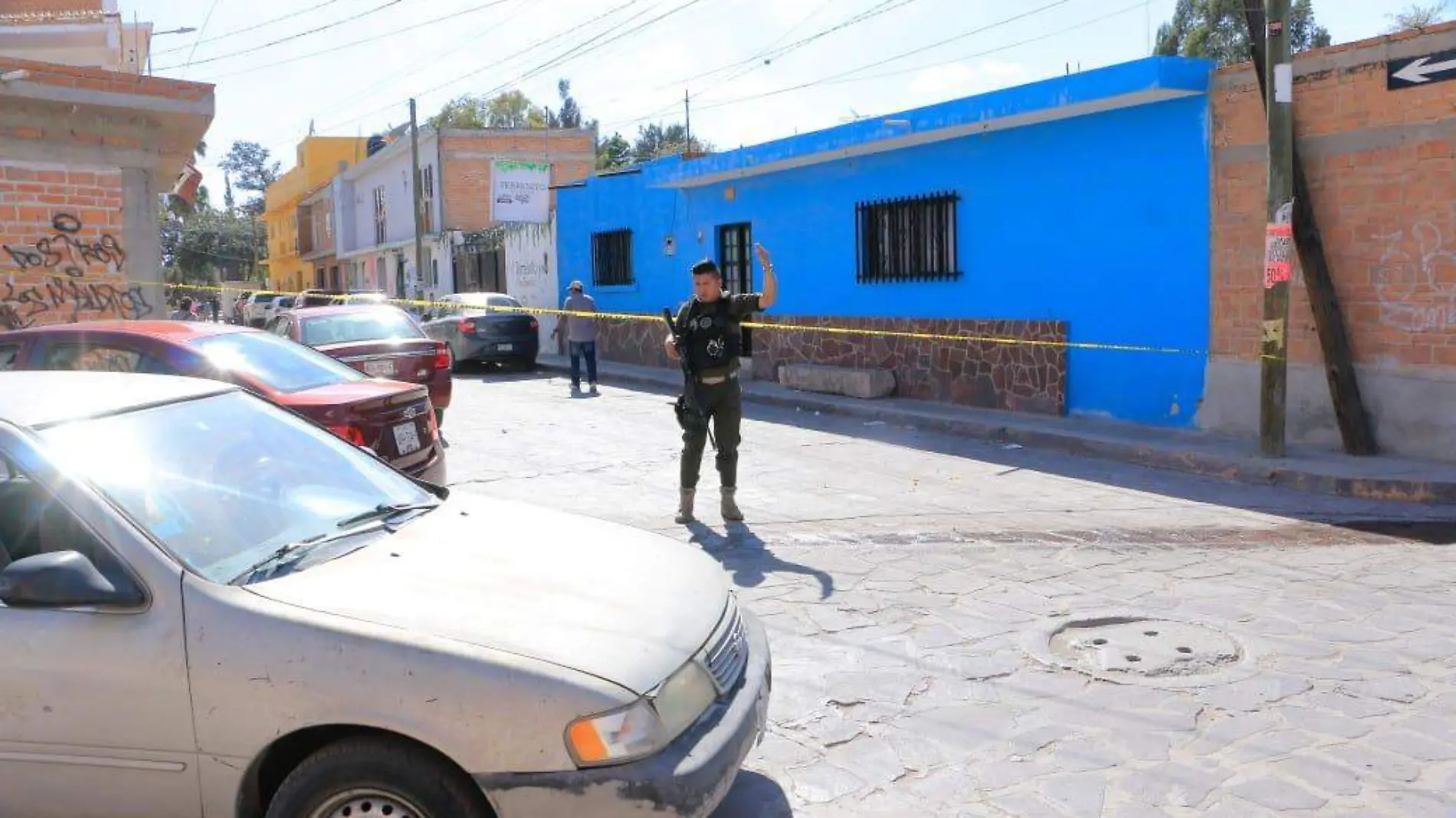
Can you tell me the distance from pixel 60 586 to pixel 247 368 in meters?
4.35

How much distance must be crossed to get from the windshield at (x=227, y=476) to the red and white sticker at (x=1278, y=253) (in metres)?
7.46

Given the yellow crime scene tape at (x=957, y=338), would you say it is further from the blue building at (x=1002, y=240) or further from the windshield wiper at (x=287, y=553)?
the windshield wiper at (x=287, y=553)

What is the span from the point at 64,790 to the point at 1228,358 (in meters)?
10.1

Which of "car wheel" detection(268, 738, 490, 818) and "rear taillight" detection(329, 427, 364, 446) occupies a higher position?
"rear taillight" detection(329, 427, 364, 446)

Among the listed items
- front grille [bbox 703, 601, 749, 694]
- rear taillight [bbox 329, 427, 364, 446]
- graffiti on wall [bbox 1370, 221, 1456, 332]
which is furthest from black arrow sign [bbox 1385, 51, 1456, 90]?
rear taillight [bbox 329, 427, 364, 446]

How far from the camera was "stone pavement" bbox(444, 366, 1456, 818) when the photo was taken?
12.6ft

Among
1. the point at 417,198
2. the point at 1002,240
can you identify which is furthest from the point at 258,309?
the point at 1002,240

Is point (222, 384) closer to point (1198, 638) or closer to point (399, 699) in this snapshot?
point (399, 699)

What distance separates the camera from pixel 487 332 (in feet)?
64.8

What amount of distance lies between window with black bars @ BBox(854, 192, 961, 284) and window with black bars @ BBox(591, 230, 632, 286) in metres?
6.93

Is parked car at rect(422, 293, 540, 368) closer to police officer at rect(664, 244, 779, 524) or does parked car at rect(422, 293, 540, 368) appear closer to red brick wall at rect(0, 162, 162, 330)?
red brick wall at rect(0, 162, 162, 330)

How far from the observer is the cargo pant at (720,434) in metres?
7.66

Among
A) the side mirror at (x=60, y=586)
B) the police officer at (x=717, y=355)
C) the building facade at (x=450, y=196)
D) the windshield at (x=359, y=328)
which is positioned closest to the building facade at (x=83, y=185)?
the windshield at (x=359, y=328)

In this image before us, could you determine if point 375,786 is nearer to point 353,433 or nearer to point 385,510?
point 385,510
